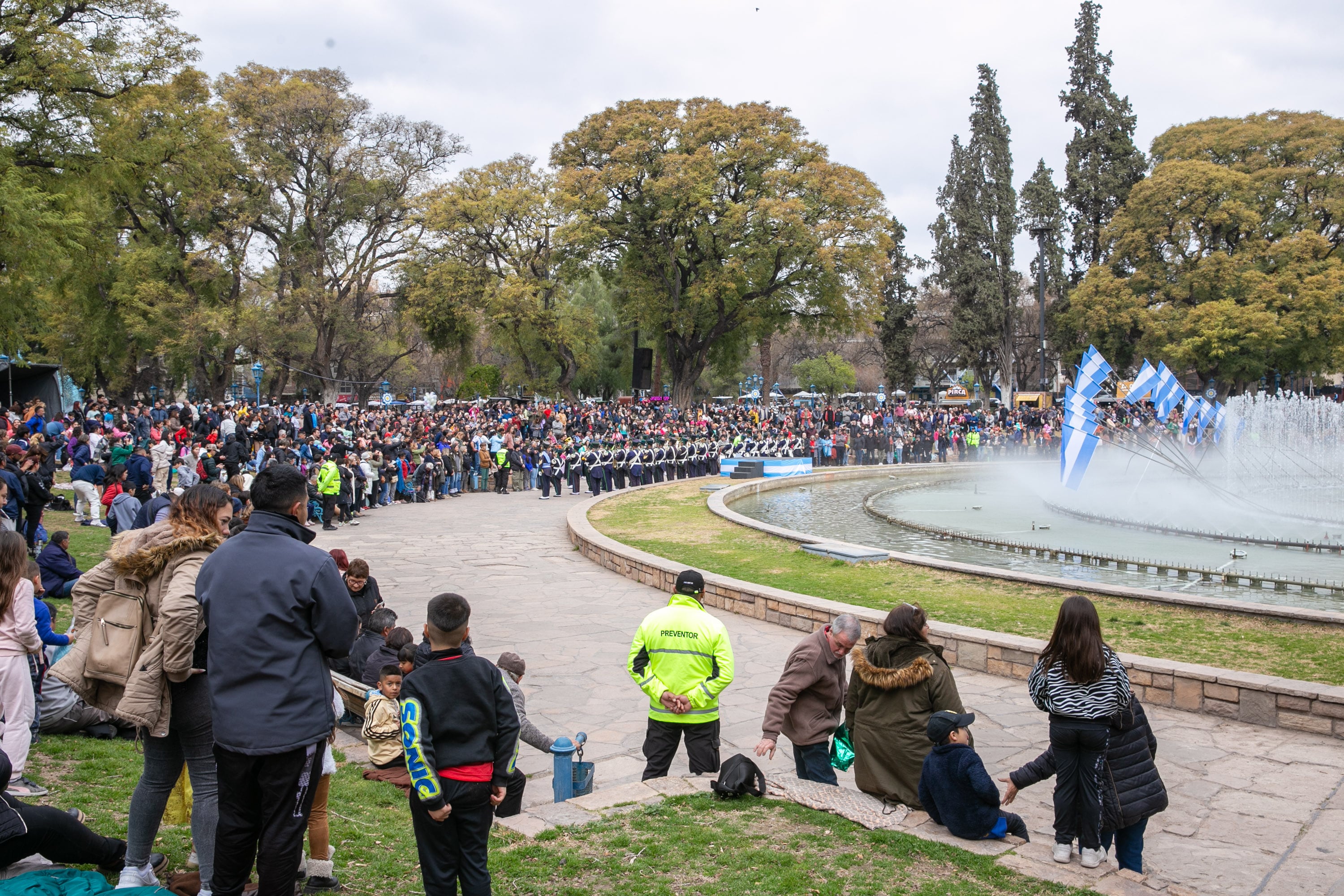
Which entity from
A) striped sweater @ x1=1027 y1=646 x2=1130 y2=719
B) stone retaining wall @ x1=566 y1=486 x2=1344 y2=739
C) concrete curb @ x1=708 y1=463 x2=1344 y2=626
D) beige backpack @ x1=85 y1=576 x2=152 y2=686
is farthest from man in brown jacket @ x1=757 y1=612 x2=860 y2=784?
concrete curb @ x1=708 y1=463 x2=1344 y2=626

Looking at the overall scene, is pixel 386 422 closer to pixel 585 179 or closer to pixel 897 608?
pixel 585 179

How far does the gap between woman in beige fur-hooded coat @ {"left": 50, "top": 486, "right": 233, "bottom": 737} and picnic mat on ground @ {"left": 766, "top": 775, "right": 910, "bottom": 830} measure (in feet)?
10.5

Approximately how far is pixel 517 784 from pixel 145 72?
2388cm

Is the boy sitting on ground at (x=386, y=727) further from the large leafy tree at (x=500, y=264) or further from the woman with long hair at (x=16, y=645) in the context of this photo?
the large leafy tree at (x=500, y=264)

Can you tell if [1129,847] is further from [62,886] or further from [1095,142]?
[1095,142]

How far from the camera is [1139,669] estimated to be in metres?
7.72

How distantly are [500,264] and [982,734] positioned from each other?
42344 mm

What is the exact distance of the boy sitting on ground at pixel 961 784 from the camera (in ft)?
15.3

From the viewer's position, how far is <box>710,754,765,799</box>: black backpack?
5219 mm

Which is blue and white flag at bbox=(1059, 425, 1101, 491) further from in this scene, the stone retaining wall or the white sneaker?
the white sneaker

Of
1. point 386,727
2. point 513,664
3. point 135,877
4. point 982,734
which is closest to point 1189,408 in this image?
point 982,734

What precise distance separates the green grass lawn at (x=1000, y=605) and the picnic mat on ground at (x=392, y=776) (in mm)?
5700

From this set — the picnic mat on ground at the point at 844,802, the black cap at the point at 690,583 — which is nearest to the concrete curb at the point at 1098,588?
the picnic mat on ground at the point at 844,802

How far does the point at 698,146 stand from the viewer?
132ft
